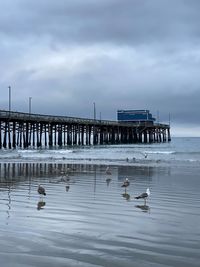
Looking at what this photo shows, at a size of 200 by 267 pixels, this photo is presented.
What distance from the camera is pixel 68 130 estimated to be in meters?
64.4

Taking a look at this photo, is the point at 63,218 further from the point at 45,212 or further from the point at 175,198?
the point at 175,198

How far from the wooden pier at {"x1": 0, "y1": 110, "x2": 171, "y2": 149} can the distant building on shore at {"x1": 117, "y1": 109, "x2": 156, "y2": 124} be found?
287 cm

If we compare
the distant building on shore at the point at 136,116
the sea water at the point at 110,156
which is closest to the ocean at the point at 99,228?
the sea water at the point at 110,156

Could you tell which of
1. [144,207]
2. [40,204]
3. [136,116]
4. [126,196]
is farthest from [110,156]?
[136,116]

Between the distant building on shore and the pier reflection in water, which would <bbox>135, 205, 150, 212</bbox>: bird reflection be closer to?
the pier reflection in water

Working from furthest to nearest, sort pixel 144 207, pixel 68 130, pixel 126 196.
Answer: pixel 68 130, pixel 126 196, pixel 144 207

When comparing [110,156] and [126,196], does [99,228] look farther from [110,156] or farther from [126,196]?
[110,156]

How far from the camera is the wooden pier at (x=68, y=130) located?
52375 mm

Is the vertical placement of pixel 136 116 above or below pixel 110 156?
above

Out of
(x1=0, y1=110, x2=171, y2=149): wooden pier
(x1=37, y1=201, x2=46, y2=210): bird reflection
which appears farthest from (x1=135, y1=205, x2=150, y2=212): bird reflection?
(x1=0, y1=110, x2=171, y2=149): wooden pier

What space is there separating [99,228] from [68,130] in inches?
2259

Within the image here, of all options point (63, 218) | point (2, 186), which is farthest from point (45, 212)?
point (2, 186)

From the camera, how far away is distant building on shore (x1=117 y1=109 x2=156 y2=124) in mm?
92625

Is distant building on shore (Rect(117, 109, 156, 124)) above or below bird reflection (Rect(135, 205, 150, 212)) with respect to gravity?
above
